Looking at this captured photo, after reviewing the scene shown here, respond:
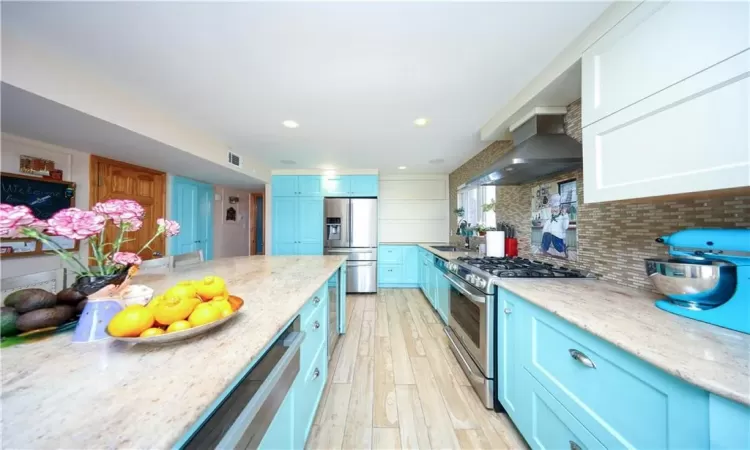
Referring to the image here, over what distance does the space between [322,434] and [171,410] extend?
125cm

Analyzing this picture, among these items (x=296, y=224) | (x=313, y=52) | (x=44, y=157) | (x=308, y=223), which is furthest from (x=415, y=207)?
(x=44, y=157)

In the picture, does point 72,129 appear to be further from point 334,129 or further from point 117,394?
point 117,394

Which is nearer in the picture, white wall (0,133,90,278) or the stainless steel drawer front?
the stainless steel drawer front

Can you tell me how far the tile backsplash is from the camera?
965 millimetres

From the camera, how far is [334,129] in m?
2.46

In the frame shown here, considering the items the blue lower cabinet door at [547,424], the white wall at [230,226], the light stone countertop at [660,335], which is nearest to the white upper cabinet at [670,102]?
the light stone countertop at [660,335]

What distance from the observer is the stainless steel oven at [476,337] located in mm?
1509

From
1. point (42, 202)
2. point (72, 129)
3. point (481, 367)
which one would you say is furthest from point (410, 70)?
point (42, 202)

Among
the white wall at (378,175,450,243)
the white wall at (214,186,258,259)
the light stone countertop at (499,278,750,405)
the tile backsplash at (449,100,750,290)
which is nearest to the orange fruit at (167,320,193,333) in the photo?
the light stone countertop at (499,278,750,405)

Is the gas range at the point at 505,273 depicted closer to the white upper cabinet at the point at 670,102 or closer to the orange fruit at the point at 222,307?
the white upper cabinet at the point at 670,102

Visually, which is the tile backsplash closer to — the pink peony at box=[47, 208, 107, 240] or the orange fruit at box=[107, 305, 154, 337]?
the orange fruit at box=[107, 305, 154, 337]

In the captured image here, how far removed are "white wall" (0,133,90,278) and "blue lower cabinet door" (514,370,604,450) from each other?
3.94 meters

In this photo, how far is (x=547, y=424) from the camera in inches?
42.0

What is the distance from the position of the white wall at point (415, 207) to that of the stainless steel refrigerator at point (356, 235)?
636mm
